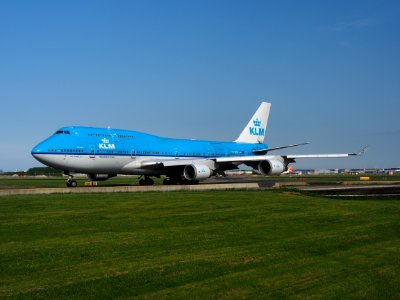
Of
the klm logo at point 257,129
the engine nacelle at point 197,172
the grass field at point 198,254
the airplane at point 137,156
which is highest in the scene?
the klm logo at point 257,129

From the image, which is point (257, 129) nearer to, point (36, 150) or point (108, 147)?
point (108, 147)

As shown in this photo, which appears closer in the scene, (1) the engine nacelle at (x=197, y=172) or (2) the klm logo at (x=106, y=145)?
(2) the klm logo at (x=106, y=145)

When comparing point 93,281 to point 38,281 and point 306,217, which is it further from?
point 306,217

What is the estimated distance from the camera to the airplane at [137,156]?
35.3 metres

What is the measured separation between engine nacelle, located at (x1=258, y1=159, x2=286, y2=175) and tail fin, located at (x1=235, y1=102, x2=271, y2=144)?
1313cm

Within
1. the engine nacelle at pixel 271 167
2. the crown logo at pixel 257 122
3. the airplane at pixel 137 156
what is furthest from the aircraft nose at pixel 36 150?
the crown logo at pixel 257 122

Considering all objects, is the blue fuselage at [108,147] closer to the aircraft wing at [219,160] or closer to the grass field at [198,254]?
the aircraft wing at [219,160]

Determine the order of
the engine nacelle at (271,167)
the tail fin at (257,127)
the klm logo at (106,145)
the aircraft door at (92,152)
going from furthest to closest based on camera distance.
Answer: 1. the tail fin at (257,127)
2. the engine nacelle at (271,167)
3. the klm logo at (106,145)
4. the aircraft door at (92,152)

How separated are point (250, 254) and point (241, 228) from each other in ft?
11.4

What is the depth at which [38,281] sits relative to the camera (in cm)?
775

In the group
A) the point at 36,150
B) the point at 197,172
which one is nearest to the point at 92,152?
the point at 36,150

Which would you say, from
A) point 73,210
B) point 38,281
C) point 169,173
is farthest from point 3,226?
point 169,173

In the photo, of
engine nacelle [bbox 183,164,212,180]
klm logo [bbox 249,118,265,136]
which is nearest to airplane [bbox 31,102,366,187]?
engine nacelle [bbox 183,164,212,180]

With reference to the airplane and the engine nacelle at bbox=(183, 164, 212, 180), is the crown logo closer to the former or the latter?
the airplane
